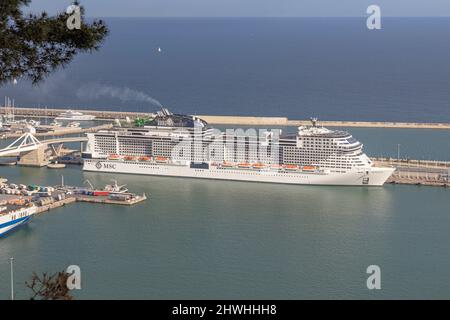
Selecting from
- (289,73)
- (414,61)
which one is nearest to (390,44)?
(414,61)

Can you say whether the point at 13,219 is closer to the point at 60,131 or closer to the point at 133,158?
the point at 133,158

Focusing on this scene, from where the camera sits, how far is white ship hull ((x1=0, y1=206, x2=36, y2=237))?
34.1 ft

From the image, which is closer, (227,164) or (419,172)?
(419,172)

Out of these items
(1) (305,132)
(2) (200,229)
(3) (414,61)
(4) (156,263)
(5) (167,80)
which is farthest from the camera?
(3) (414,61)

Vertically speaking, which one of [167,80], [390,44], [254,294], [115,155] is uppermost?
[390,44]

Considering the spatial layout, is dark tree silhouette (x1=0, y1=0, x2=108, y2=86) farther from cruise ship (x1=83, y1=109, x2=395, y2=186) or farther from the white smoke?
the white smoke

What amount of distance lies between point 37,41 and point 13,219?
6.94 m

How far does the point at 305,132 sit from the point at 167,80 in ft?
50.2

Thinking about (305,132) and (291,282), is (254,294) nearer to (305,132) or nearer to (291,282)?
(291,282)

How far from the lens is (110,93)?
2508 cm

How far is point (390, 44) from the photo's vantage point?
5062cm

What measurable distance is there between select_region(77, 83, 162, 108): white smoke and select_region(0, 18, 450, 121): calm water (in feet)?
0.26
